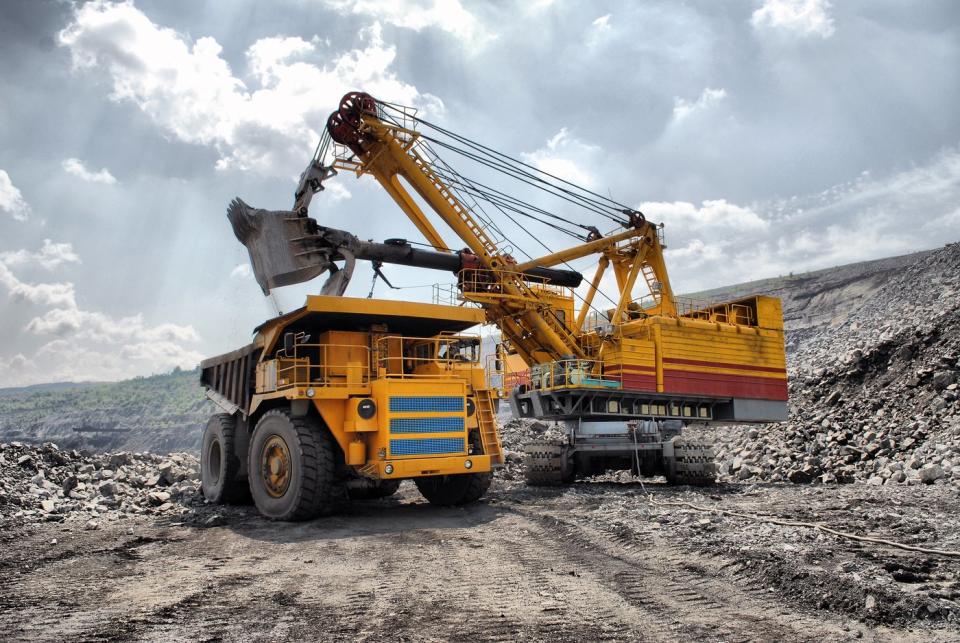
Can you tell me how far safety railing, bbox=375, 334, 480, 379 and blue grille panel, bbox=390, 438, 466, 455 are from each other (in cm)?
121

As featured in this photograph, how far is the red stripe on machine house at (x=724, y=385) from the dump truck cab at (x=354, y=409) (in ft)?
24.1

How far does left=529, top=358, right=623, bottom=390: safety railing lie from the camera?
52.0ft

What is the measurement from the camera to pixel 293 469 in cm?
936

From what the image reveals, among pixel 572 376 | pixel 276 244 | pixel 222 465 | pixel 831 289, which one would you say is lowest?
pixel 222 465

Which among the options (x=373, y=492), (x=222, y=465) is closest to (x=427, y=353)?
(x=373, y=492)

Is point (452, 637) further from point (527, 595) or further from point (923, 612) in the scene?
point (923, 612)

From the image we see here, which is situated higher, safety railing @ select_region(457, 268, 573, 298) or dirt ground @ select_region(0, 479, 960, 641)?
safety railing @ select_region(457, 268, 573, 298)

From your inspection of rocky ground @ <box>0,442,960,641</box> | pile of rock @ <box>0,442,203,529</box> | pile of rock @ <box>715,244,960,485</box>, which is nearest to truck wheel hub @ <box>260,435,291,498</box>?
rocky ground @ <box>0,442,960,641</box>

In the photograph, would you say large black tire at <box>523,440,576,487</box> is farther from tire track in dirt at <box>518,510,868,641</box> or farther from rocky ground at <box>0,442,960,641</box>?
tire track in dirt at <box>518,510,868,641</box>

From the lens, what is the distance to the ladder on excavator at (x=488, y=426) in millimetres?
10477

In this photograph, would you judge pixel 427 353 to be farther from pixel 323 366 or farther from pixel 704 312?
pixel 704 312

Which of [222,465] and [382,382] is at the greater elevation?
[382,382]

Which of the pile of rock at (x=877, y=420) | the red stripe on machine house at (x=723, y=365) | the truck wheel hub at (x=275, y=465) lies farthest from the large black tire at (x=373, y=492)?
the pile of rock at (x=877, y=420)

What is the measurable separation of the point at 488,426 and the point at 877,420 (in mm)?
11344
